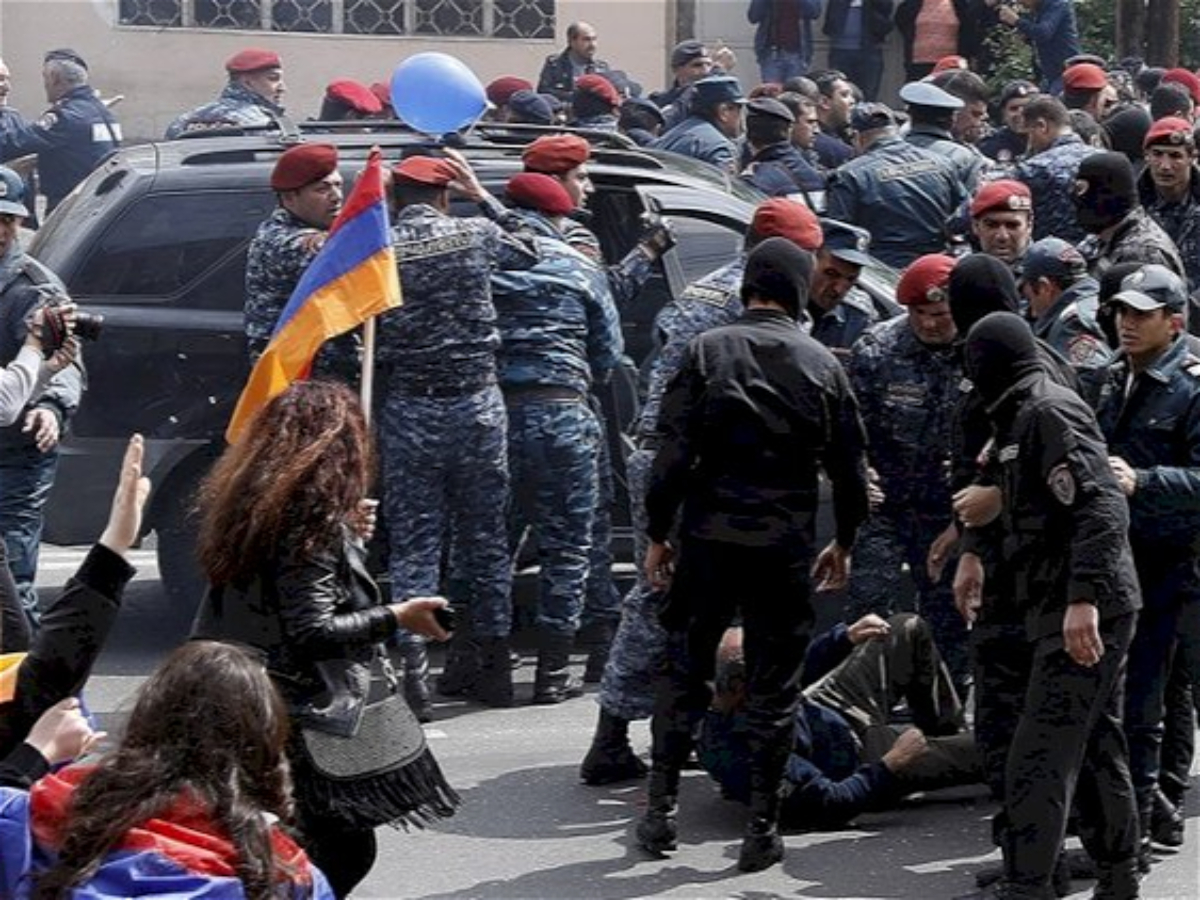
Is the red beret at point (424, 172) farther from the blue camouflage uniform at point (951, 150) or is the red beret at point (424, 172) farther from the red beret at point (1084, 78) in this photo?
the red beret at point (1084, 78)

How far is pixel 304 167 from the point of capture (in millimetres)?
9594

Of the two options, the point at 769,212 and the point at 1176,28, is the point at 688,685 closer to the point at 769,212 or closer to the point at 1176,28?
the point at 769,212

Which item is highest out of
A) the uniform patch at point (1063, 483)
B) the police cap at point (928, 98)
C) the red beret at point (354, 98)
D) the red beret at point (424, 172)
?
the red beret at point (424, 172)

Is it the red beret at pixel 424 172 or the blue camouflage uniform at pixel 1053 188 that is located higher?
the red beret at pixel 424 172

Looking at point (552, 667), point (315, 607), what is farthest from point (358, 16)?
point (315, 607)

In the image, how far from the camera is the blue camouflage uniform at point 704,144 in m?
14.4

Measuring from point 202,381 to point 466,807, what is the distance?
260 cm

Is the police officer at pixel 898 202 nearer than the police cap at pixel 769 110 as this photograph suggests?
Yes

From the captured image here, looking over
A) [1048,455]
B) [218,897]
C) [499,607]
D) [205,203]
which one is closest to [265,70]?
[205,203]

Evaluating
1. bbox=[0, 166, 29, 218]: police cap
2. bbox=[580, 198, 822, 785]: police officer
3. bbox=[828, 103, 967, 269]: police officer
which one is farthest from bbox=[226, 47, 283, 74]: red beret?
bbox=[580, 198, 822, 785]: police officer

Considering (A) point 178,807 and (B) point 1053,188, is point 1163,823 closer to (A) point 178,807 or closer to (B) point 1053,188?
(B) point 1053,188

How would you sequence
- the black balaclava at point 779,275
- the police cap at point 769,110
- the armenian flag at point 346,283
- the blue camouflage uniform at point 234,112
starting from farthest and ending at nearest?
the blue camouflage uniform at point 234,112
the police cap at point 769,110
the armenian flag at point 346,283
the black balaclava at point 779,275

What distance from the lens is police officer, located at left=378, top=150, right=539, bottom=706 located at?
966 centimetres

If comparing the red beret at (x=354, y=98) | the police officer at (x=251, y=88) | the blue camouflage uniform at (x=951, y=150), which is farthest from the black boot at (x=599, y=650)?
the red beret at (x=354, y=98)
